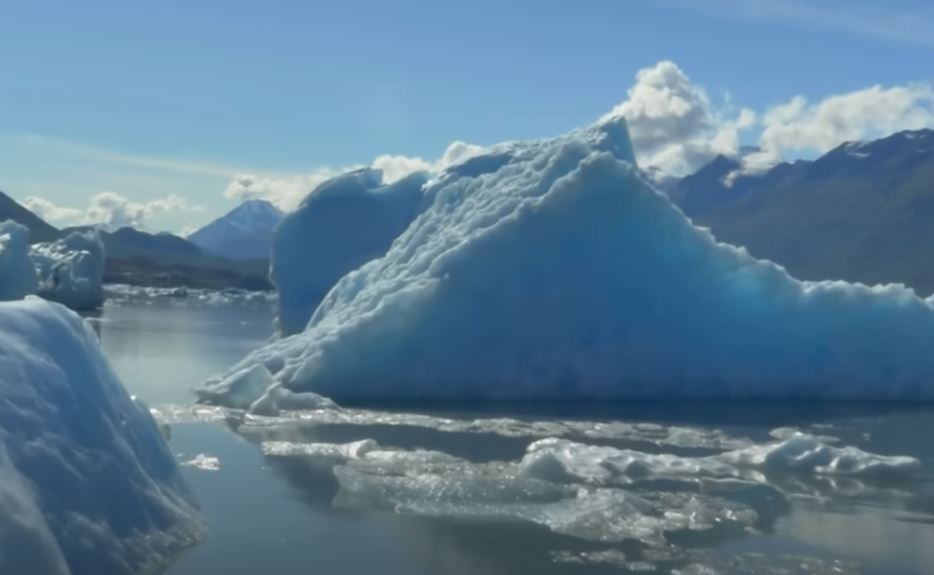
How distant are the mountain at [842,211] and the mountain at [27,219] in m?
49.7

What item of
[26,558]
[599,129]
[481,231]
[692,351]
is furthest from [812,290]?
[26,558]

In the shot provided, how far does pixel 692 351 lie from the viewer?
15.6 meters

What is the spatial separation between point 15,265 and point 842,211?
51188 millimetres

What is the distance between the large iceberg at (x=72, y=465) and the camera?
16.9 feet

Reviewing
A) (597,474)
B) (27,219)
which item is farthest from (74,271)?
(27,219)

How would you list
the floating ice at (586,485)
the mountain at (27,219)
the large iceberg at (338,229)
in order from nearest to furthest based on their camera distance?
1. the floating ice at (586,485)
2. the large iceberg at (338,229)
3. the mountain at (27,219)

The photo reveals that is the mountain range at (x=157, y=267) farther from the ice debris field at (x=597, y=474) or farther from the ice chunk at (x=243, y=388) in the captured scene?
the ice debris field at (x=597, y=474)

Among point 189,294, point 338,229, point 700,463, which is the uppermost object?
point 338,229

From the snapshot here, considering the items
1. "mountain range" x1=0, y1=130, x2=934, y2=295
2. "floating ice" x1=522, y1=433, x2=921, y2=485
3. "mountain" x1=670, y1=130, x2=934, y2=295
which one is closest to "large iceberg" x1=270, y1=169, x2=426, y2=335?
"floating ice" x1=522, y1=433, x2=921, y2=485

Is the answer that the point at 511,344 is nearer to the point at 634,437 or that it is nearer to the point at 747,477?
the point at 634,437

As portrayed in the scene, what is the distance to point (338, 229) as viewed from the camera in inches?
1030

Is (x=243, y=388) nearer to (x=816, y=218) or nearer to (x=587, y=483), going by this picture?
(x=587, y=483)

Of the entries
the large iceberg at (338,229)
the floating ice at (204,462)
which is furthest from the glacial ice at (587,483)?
the large iceberg at (338,229)

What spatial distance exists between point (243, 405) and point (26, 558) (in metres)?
8.73
